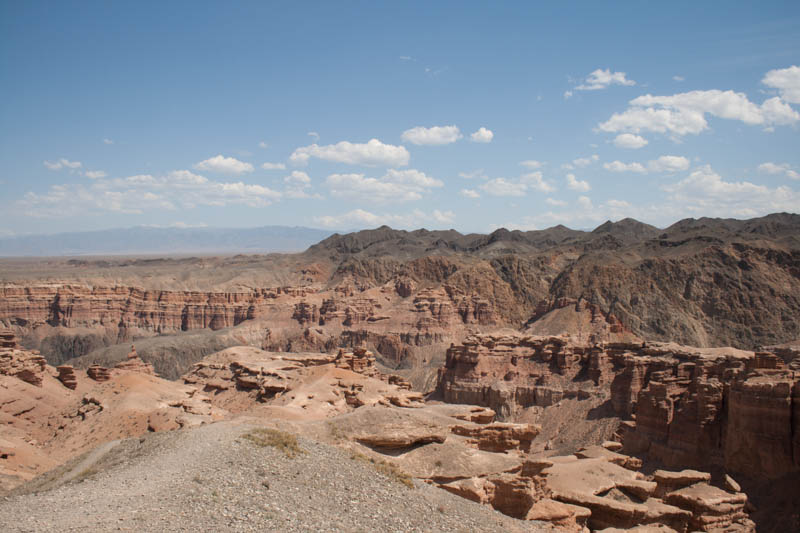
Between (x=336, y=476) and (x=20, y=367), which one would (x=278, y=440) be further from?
(x=20, y=367)

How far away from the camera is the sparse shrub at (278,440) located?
1989 centimetres

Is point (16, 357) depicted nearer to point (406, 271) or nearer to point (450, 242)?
point (406, 271)

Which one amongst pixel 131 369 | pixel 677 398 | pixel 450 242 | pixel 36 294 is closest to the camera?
pixel 677 398

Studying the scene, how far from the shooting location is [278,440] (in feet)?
67.2

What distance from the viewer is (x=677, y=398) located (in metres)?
44.9

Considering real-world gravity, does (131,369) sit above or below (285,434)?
below

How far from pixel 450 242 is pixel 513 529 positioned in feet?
590

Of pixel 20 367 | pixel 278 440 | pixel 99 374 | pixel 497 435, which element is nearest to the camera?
pixel 278 440

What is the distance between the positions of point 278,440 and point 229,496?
14.9 ft

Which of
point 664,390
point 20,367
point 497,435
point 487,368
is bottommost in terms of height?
point 487,368

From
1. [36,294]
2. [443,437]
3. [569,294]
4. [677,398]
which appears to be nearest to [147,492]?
[443,437]

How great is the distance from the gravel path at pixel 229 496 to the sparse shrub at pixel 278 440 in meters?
0.28

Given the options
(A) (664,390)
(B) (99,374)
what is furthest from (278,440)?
(B) (99,374)

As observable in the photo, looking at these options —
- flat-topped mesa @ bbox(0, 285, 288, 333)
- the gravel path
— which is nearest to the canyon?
flat-topped mesa @ bbox(0, 285, 288, 333)
